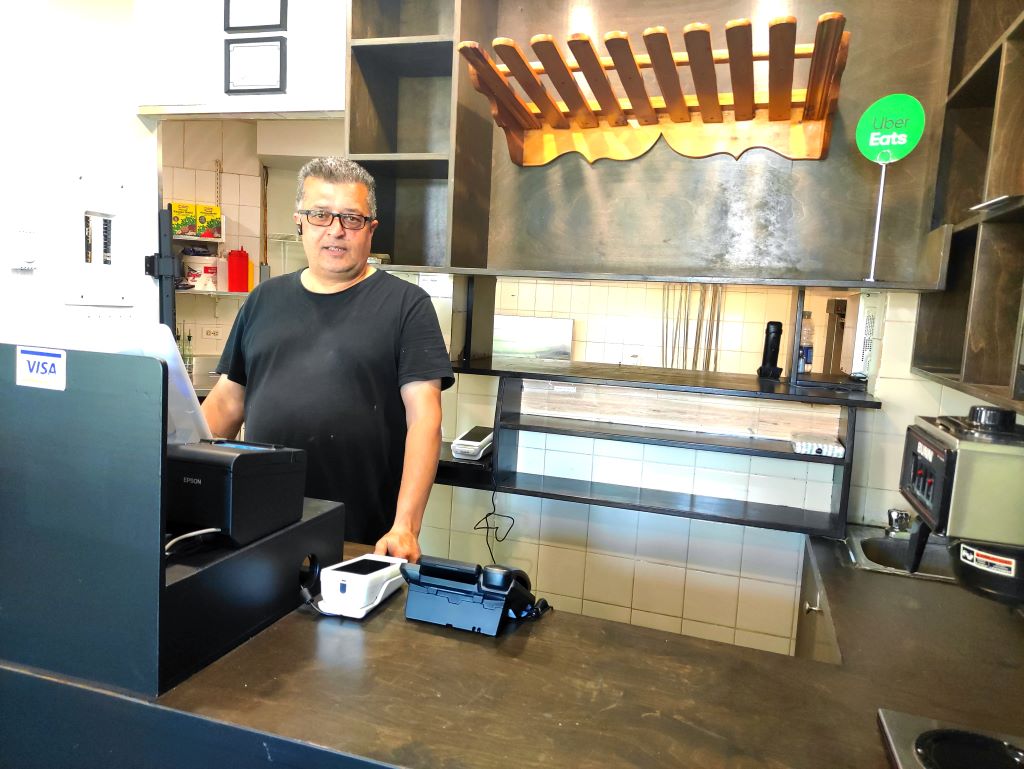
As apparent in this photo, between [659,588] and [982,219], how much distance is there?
158cm

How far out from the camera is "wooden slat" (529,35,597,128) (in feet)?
5.64

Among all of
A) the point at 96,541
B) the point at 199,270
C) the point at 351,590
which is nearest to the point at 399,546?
the point at 351,590

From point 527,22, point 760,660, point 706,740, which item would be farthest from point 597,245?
point 706,740

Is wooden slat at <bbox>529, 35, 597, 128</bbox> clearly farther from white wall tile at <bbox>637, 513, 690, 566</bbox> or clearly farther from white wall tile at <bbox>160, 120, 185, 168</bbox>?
white wall tile at <bbox>160, 120, 185, 168</bbox>

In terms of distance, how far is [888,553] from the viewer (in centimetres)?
198

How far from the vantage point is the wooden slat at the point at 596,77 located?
1714 millimetres

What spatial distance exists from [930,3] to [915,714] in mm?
1969

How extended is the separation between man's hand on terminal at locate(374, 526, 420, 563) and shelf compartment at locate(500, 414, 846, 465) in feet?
3.02

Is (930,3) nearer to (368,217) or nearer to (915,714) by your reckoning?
(368,217)

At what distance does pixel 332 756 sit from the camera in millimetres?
737

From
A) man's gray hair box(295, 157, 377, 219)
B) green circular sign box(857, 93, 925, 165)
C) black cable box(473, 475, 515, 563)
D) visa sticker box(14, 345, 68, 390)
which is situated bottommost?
black cable box(473, 475, 515, 563)

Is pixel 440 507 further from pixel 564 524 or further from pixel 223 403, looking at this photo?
pixel 223 403

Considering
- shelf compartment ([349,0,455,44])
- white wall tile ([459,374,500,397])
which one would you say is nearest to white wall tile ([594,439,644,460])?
white wall tile ([459,374,500,397])

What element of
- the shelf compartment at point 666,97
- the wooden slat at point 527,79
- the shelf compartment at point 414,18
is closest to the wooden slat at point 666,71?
the shelf compartment at point 666,97
